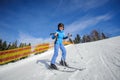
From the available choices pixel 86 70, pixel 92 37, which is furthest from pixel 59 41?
pixel 92 37

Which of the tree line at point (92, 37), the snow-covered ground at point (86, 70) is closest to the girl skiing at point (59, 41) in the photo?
the snow-covered ground at point (86, 70)

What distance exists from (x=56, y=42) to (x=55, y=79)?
2038mm

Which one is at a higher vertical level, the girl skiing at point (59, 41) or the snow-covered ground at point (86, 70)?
the girl skiing at point (59, 41)

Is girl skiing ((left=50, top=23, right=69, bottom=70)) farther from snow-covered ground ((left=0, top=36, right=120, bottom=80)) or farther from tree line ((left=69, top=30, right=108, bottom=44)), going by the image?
tree line ((left=69, top=30, right=108, bottom=44))

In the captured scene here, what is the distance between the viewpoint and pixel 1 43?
33.9 meters

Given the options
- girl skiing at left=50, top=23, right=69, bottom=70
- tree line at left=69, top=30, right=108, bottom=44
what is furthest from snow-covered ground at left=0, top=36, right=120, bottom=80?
tree line at left=69, top=30, right=108, bottom=44

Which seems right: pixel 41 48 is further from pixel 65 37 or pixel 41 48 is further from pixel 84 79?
pixel 84 79

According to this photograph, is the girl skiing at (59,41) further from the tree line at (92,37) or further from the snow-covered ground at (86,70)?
the tree line at (92,37)

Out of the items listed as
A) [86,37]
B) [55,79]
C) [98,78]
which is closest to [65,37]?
[55,79]

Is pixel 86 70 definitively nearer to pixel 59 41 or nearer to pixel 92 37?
pixel 59 41

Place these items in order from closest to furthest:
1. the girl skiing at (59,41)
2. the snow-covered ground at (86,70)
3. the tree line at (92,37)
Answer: the snow-covered ground at (86,70) → the girl skiing at (59,41) → the tree line at (92,37)

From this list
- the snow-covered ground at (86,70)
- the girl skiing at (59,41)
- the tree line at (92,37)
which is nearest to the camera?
Answer: the snow-covered ground at (86,70)

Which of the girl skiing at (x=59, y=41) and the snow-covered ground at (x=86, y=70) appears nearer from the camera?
the snow-covered ground at (x=86, y=70)

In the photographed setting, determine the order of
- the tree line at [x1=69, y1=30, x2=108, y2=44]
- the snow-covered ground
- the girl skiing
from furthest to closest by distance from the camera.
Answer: the tree line at [x1=69, y1=30, x2=108, y2=44] < the girl skiing < the snow-covered ground
